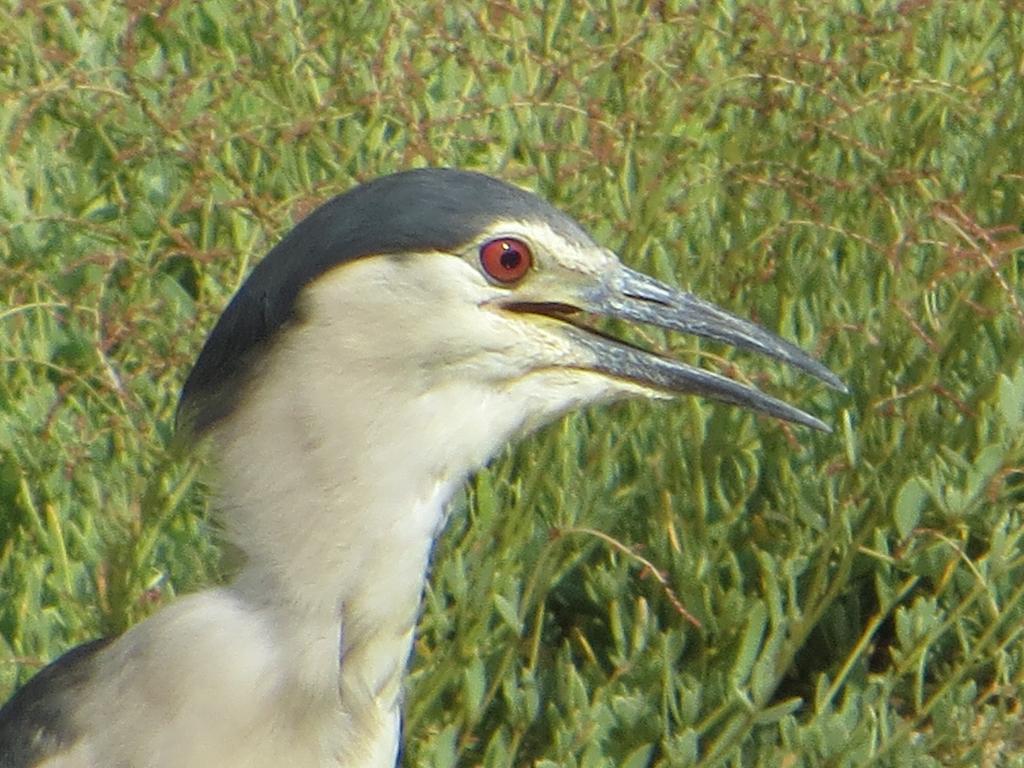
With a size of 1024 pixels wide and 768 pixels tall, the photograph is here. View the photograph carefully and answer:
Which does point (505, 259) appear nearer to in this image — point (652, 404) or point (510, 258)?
point (510, 258)

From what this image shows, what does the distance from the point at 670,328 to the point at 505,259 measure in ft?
1.08

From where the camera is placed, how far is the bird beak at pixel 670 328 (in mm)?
2904

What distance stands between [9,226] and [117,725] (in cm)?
162

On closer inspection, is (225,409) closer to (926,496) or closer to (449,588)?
(449,588)

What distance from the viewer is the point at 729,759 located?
3.76m

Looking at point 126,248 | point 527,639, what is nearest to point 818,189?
point 527,639

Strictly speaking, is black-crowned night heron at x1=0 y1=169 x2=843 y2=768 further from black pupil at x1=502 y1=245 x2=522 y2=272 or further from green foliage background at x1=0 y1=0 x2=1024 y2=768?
green foliage background at x1=0 y1=0 x2=1024 y2=768

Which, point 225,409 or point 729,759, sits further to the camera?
point 729,759

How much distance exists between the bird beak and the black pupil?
61 mm

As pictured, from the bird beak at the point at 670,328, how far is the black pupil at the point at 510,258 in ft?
0.20

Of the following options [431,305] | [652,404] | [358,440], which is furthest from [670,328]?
[652,404]

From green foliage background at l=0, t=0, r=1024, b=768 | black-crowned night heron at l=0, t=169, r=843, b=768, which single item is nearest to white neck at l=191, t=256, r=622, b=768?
black-crowned night heron at l=0, t=169, r=843, b=768

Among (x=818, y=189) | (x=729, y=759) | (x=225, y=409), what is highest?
(x=225, y=409)

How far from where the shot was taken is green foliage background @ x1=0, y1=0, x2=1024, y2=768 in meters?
3.60
